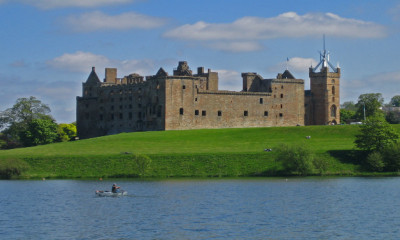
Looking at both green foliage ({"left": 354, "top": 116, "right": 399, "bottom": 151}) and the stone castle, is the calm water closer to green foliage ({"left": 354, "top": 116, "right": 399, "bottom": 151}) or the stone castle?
green foliage ({"left": 354, "top": 116, "right": 399, "bottom": 151})

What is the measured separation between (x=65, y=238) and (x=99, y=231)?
282 cm

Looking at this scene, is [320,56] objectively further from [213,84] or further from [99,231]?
[99,231]

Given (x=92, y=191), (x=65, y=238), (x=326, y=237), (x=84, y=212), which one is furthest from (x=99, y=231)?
(x=92, y=191)

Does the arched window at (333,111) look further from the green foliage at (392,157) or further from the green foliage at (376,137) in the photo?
the green foliage at (392,157)

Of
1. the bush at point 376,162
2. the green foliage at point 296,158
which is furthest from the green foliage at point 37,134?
the bush at point 376,162

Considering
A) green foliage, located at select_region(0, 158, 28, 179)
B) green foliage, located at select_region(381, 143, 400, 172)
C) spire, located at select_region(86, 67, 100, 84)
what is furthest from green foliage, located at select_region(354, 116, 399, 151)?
spire, located at select_region(86, 67, 100, 84)

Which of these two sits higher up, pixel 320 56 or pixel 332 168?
pixel 320 56

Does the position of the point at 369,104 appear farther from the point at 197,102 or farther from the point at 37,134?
the point at 37,134

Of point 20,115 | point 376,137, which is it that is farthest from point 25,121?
point 376,137

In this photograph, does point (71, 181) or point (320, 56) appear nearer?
point (71, 181)

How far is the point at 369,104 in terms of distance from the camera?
140000mm

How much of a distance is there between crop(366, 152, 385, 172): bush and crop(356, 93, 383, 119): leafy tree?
57.7 meters

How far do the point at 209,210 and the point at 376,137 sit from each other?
3649cm

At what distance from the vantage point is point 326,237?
40250mm
